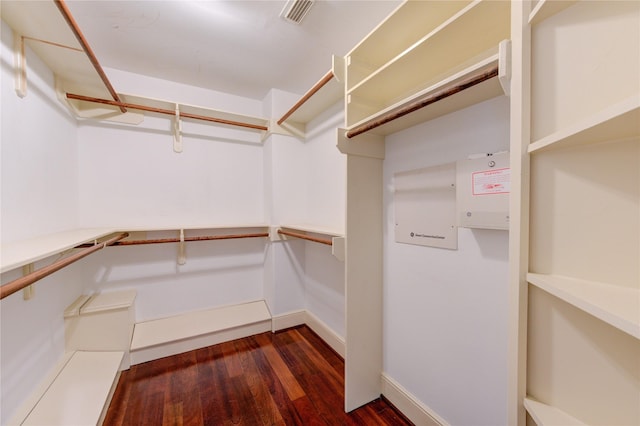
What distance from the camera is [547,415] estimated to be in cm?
61

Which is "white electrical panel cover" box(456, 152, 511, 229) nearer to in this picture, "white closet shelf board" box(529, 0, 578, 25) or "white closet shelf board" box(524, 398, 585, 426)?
"white closet shelf board" box(529, 0, 578, 25)

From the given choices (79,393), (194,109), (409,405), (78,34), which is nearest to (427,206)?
(409,405)

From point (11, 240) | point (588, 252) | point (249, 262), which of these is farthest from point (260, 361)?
point (588, 252)

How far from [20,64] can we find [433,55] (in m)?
2.12

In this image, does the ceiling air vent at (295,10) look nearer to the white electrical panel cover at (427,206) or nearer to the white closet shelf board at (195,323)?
the white electrical panel cover at (427,206)

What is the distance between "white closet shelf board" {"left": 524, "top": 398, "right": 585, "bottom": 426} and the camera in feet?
1.92

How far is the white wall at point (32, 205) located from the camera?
120 centimetres

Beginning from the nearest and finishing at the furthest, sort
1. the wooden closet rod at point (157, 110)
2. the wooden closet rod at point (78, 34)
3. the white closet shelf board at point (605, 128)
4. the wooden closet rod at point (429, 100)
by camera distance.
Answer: the white closet shelf board at point (605, 128)
the wooden closet rod at point (429, 100)
the wooden closet rod at point (78, 34)
the wooden closet rod at point (157, 110)


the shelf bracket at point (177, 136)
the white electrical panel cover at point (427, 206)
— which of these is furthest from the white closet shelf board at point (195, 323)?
the white electrical panel cover at point (427, 206)

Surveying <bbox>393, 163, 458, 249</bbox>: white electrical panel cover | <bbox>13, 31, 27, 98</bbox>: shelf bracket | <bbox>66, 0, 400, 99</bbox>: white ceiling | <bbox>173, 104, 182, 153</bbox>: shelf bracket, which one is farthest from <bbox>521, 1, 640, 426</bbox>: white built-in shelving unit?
<bbox>173, 104, 182, 153</bbox>: shelf bracket

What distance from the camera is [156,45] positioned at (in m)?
1.85

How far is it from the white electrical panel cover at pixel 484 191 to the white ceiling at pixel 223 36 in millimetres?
1094

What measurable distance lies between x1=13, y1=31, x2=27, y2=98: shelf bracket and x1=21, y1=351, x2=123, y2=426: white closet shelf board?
5.51 ft

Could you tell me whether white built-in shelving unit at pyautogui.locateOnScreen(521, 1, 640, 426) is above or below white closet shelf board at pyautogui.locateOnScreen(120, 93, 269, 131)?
below
